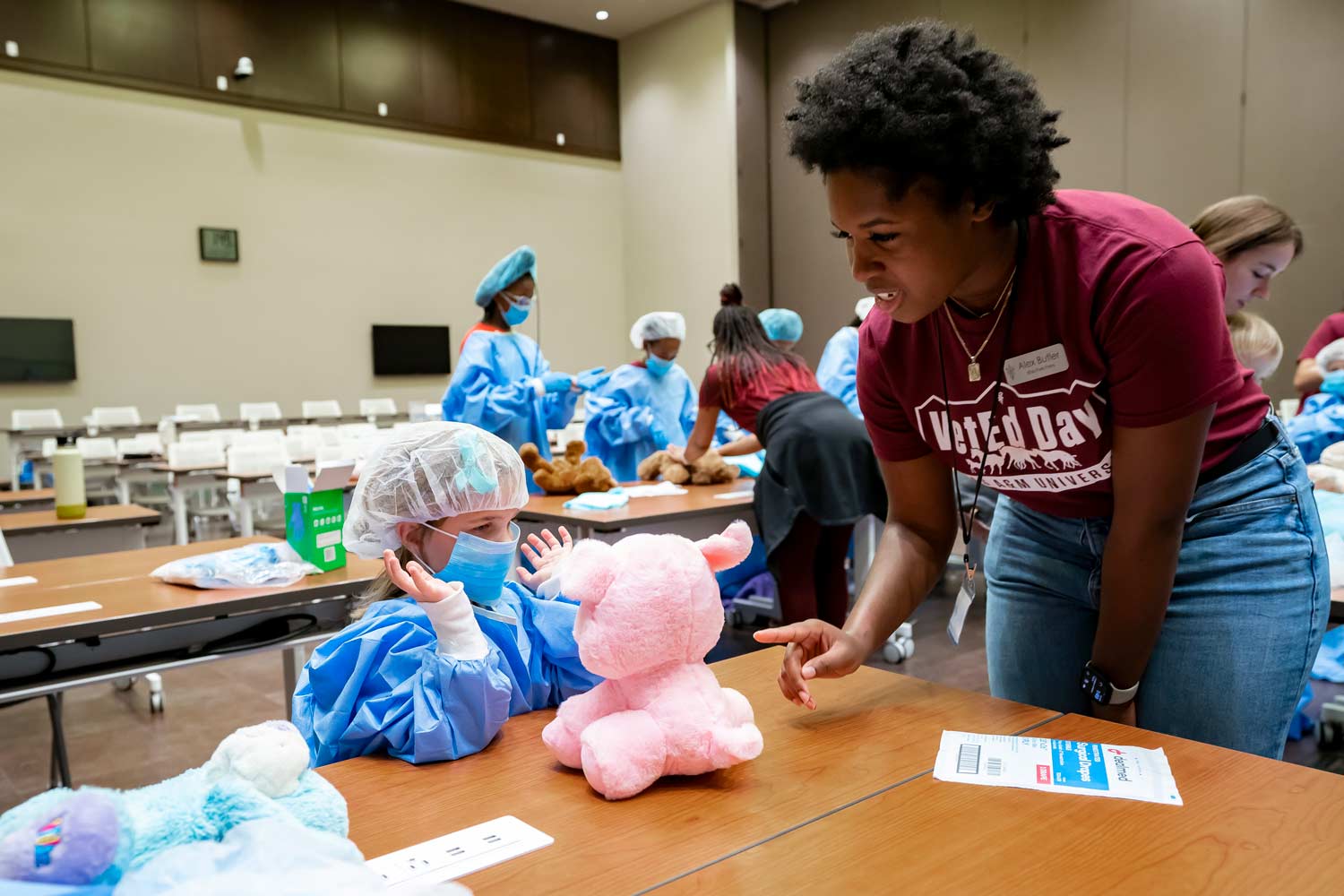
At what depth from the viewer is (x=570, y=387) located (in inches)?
186

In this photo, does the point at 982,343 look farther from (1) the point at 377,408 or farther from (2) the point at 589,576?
(1) the point at 377,408

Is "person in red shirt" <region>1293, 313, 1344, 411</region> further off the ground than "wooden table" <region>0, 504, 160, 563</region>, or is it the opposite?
"person in red shirt" <region>1293, 313, 1344, 411</region>

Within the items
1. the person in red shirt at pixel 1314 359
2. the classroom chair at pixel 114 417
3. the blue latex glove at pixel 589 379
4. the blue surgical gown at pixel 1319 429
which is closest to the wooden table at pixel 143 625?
the blue latex glove at pixel 589 379

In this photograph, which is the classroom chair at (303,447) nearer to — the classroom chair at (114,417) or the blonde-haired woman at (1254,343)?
the classroom chair at (114,417)

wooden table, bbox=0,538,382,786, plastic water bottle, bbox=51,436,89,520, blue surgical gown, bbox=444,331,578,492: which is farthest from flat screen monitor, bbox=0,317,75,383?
wooden table, bbox=0,538,382,786

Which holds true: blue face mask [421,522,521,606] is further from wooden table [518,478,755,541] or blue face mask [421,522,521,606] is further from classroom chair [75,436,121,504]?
classroom chair [75,436,121,504]

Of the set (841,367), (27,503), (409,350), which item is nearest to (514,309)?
(841,367)

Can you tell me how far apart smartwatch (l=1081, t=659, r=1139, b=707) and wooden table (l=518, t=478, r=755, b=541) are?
1.80m

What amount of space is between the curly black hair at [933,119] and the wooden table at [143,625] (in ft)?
5.40

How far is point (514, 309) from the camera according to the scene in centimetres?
461

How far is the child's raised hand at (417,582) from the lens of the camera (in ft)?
3.67

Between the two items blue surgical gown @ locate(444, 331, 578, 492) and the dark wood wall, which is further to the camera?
the dark wood wall

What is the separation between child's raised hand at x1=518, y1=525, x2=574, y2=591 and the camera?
145cm

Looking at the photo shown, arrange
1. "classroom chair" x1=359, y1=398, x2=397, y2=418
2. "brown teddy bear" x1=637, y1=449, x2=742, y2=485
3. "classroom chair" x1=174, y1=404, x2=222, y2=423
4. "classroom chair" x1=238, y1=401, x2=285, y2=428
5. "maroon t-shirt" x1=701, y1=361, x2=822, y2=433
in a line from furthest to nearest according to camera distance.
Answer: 1. "classroom chair" x1=359, y1=398, x2=397, y2=418
2. "classroom chair" x1=238, y1=401, x2=285, y2=428
3. "classroom chair" x1=174, y1=404, x2=222, y2=423
4. "brown teddy bear" x1=637, y1=449, x2=742, y2=485
5. "maroon t-shirt" x1=701, y1=361, x2=822, y2=433
